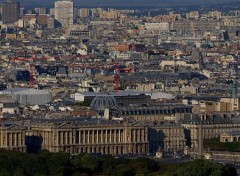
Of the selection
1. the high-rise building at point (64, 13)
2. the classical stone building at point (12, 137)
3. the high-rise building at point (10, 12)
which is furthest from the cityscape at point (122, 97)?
the high-rise building at point (10, 12)

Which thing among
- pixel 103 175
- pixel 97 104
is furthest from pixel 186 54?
pixel 103 175

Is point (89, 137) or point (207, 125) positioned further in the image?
point (207, 125)

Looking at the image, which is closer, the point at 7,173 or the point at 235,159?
the point at 7,173

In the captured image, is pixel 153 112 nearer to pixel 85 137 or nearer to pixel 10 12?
pixel 85 137

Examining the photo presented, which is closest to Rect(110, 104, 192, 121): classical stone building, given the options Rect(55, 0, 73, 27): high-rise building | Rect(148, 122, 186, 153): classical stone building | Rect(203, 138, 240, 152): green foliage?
Rect(148, 122, 186, 153): classical stone building

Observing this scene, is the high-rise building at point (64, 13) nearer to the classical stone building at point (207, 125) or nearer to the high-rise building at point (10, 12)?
the high-rise building at point (10, 12)

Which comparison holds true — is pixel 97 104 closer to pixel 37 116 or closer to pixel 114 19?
pixel 37 116

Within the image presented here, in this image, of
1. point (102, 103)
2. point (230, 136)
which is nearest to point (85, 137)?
point (230, 136)
